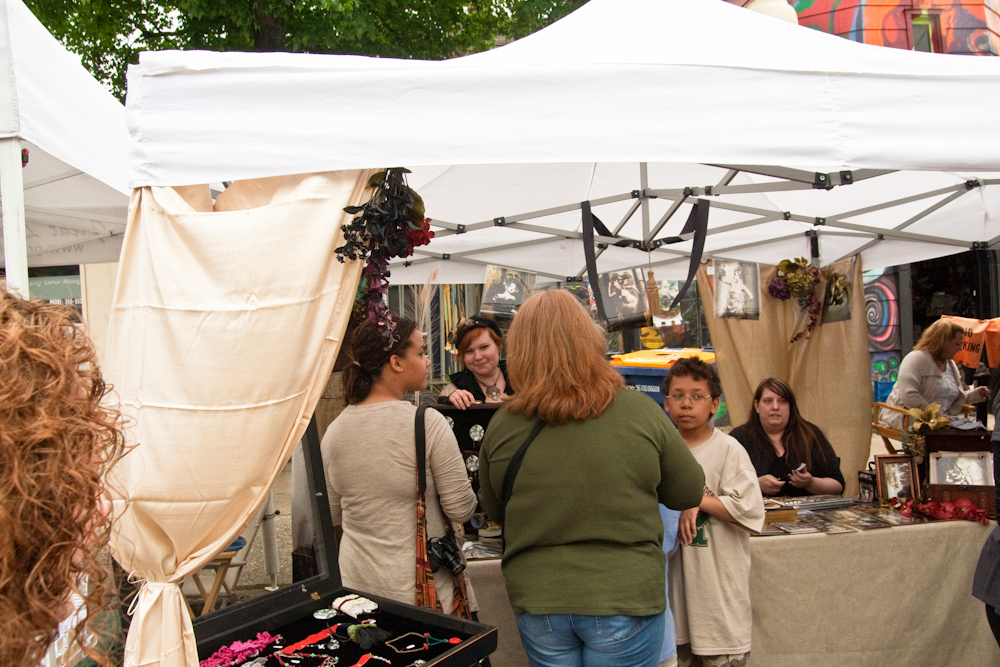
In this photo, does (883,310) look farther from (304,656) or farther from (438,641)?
(304,656)

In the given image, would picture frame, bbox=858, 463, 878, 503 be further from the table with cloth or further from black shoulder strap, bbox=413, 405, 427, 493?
black shoulder strap, bbox=413, 405, 427, 493

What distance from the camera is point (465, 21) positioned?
9656mm

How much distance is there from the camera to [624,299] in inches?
180

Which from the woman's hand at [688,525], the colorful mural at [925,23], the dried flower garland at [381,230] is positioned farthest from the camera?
the colorful mural at [925,23]

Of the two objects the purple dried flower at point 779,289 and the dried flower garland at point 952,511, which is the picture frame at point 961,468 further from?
the purple dried flower at point 779,289

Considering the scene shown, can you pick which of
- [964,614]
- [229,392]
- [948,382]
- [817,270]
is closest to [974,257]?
[948,382]

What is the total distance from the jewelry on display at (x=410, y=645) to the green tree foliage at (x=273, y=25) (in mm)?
6528

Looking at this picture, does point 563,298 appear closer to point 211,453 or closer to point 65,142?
point 211,453

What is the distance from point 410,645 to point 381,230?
3.77 ft

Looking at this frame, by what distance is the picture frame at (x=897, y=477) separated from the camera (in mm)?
3707

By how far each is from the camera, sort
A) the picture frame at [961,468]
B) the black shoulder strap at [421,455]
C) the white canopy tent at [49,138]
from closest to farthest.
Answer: the white canopy tent at [49,138] → the black shoulder strap at [421,455] → the picture frame at [961,468]

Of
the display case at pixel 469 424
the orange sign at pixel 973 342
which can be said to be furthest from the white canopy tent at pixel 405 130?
the orange sign at pixel 973 342

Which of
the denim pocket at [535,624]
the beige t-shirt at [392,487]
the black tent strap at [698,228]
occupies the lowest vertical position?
the denim pocket at [535,624]

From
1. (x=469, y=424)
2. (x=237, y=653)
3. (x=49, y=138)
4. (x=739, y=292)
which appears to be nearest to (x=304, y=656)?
(x=237, y=653)
